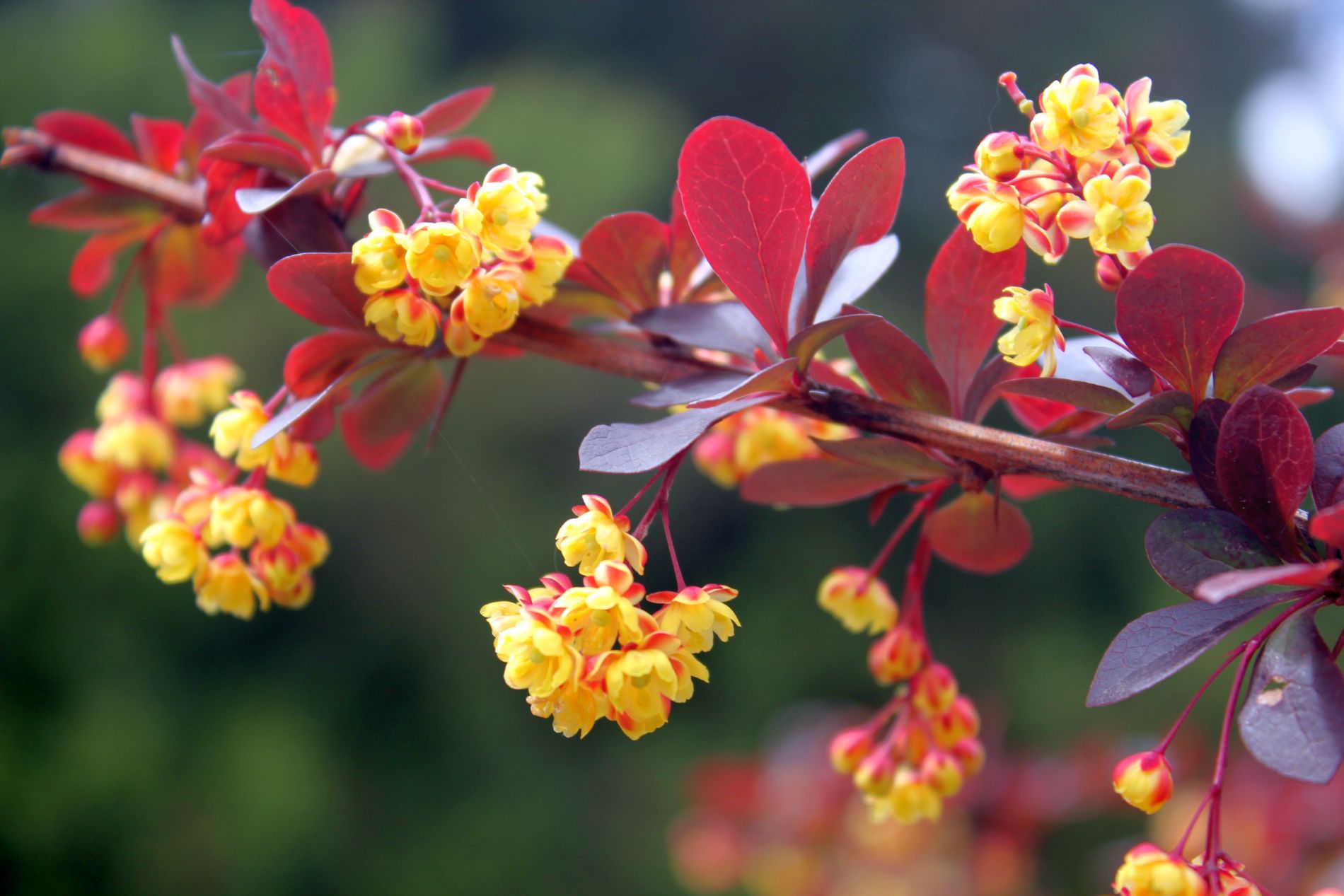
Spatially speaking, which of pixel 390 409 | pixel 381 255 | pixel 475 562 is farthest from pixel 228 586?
pixel 475 562

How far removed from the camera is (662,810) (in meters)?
3.31

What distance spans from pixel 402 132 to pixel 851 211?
0.23 metres

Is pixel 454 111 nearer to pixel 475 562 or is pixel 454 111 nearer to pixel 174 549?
pixel 174 549

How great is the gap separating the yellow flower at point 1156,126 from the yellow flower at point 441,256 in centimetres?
29

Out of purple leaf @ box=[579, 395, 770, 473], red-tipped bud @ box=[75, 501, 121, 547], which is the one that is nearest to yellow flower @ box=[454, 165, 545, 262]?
purple leaf @ box=[579, 395, 770, 473]

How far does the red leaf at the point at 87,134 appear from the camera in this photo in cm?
64

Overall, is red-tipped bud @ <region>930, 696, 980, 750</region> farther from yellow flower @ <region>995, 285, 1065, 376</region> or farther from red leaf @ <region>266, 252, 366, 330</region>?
red leaf @ <region>266, 252, 366, 330</region>

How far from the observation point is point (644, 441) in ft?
1.30

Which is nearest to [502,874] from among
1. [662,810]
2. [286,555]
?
[662,810]

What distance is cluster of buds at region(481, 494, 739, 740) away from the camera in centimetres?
39

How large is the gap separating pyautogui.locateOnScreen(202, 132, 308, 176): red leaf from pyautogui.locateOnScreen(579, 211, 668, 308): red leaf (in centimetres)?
17

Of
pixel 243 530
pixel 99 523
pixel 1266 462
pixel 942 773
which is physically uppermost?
pixel 1266 462

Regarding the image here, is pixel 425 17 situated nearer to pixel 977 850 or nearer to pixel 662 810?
pixel 662 810

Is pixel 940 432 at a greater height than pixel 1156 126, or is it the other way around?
pixel 1156 126
